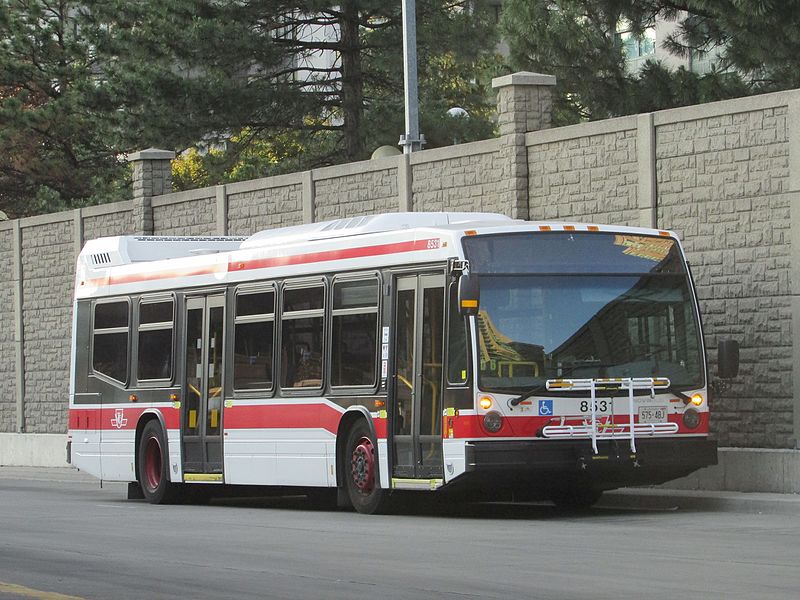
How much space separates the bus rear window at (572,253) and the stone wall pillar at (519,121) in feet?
17.1

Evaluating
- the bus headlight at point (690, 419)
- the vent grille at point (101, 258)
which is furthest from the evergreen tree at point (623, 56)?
the bus headlight at point (690, 419)

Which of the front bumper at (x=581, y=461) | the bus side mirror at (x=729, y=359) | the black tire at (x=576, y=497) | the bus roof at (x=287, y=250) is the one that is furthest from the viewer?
the black tire at (x=576, y=497)

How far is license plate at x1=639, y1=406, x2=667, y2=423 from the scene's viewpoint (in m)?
17.8

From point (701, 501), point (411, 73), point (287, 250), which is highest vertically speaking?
point (411, 73)

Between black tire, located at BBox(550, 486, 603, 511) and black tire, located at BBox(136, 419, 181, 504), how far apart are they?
5.55 m

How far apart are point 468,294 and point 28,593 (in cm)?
683

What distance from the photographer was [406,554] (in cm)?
1369

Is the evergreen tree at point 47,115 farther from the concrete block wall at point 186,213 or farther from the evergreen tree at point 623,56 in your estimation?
the evergreen tree at point 623,56

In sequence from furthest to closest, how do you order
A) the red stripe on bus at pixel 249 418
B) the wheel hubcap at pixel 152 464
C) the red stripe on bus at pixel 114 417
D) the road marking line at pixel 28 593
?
the wheel hubcap at pixel 152 464, the red stripe on bus at pixel 114 417, the red stripe on bus at pixel 249 418, the road marking line at pixel 28 593

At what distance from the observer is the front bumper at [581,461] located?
1727cm

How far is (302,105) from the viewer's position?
42.4 meters

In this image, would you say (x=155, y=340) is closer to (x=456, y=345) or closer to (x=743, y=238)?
(x=456, y=345)

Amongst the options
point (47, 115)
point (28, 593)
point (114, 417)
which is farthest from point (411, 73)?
point (28, 593)

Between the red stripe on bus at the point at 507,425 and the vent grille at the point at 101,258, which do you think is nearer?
the red stripe on bus at the point at 507,425
